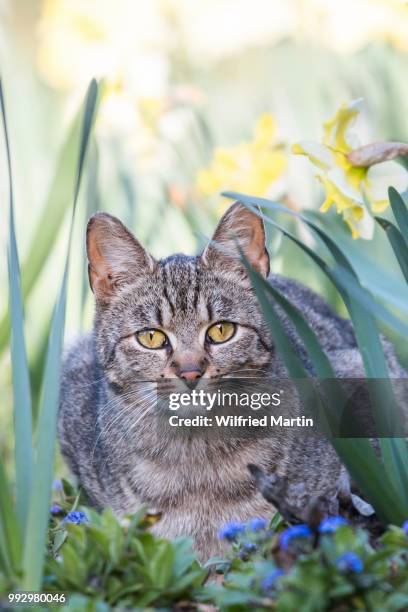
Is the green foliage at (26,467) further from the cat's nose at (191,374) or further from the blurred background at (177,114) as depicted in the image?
the blurred background at (177,114)

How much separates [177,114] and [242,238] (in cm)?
176

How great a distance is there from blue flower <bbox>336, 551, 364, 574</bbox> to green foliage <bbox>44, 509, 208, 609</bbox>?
0.86 ft

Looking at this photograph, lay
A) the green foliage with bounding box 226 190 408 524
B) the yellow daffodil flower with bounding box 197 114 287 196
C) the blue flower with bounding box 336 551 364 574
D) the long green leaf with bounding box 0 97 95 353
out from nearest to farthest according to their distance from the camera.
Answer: the blue flower with bounding box 336 551 364 574
the green foliage with bounding box 226 190 408 524
the long green leaf with bounding box 0 97 95 353
the yellow daffodil flower with bounding box 197 114 287 196

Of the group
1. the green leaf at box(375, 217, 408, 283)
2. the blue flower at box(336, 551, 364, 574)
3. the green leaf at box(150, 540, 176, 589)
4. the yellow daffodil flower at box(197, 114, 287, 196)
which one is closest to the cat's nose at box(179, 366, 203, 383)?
the green leaf at box(375, 217, 408, 283)

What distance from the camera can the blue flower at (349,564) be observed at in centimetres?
122

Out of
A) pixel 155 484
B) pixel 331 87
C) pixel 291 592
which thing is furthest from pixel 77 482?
pixel 331 87

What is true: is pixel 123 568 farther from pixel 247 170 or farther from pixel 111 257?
pixel 247 170

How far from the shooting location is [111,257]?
2172 mm

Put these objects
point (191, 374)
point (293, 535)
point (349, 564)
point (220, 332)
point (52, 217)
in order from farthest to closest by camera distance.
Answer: point (52, 217)
point (220, 332)
point (191, 374)
point (293, 535)
point (349, 564)

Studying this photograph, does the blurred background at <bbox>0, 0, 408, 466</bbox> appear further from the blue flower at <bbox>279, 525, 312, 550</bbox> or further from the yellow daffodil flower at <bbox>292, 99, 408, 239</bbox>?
the blue flower at <bbox>279, 525, 312, 550</bbox>

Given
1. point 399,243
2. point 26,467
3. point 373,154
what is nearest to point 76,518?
point 26,467

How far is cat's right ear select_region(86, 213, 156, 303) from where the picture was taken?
82.4 inches

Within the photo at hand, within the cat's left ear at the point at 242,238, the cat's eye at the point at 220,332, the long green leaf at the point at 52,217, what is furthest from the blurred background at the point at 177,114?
the cat's eye at the point at 220,332

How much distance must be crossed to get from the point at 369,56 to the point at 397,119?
0.75m
